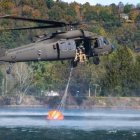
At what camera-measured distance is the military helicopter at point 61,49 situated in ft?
193

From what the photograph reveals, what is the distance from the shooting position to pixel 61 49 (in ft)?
195

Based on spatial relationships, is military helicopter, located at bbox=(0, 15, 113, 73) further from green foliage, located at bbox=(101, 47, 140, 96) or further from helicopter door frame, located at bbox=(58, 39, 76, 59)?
green foliage, located at bbox=(101, 47, 140, 96)

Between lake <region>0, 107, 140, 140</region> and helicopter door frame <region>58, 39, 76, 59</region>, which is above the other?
helicopter door frame <region>58, 39, 76, 59</region>

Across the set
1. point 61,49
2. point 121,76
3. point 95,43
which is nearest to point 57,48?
point 61,49

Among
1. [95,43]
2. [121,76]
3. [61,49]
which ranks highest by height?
[95,43]

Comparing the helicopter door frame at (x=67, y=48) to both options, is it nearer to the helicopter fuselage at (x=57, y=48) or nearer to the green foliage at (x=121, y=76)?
the helicopter fuselage at (x=57, y=48)

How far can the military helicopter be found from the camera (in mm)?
58812

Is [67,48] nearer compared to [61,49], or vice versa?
[61,49]

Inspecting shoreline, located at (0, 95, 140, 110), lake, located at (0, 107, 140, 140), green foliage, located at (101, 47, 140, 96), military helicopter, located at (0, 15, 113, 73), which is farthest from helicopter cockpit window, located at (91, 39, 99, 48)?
green foliage, located at (101, 47, 140, 96)

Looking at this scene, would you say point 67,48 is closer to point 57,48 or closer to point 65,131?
point 57,48

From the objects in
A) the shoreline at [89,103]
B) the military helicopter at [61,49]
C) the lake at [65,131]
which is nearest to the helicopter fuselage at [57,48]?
the military helicopter at [61,49]

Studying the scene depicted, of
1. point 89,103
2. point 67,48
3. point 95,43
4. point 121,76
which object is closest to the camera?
point 67,48

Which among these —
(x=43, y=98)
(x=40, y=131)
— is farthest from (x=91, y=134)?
(x=43, y=98)

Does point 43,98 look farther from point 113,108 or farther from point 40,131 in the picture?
point 40,131
